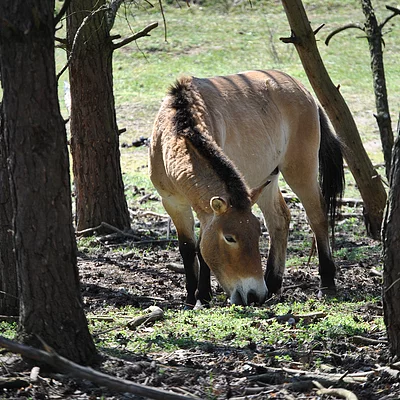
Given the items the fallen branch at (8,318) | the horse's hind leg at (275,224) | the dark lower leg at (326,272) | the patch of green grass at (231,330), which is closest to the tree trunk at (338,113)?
the horse's hind leg at (275,224)

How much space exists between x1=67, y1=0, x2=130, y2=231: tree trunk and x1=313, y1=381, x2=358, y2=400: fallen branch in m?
5.88

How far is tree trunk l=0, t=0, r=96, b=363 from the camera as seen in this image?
11.0 feet

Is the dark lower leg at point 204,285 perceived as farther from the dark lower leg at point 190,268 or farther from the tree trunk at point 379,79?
the tree trunk at point 379,79

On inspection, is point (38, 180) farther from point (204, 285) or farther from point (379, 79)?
point (379, 79)

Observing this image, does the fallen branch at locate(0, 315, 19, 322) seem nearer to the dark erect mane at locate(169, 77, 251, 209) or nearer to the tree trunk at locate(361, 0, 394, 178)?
the dark erect mane at locate(169, 77, 251, 209)

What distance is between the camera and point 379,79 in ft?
31.0

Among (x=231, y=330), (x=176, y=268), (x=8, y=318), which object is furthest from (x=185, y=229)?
(x=8, y=318)

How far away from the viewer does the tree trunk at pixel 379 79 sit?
364 inches

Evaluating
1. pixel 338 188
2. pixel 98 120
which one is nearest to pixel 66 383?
pixel 338 188

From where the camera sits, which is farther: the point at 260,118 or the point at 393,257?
the point at 260,118

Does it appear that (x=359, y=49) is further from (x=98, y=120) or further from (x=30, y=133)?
(x=30, y=133)

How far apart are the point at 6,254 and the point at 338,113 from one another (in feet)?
16.7

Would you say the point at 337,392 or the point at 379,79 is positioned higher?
the point at 379,79

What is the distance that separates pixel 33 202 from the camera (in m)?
3.44
